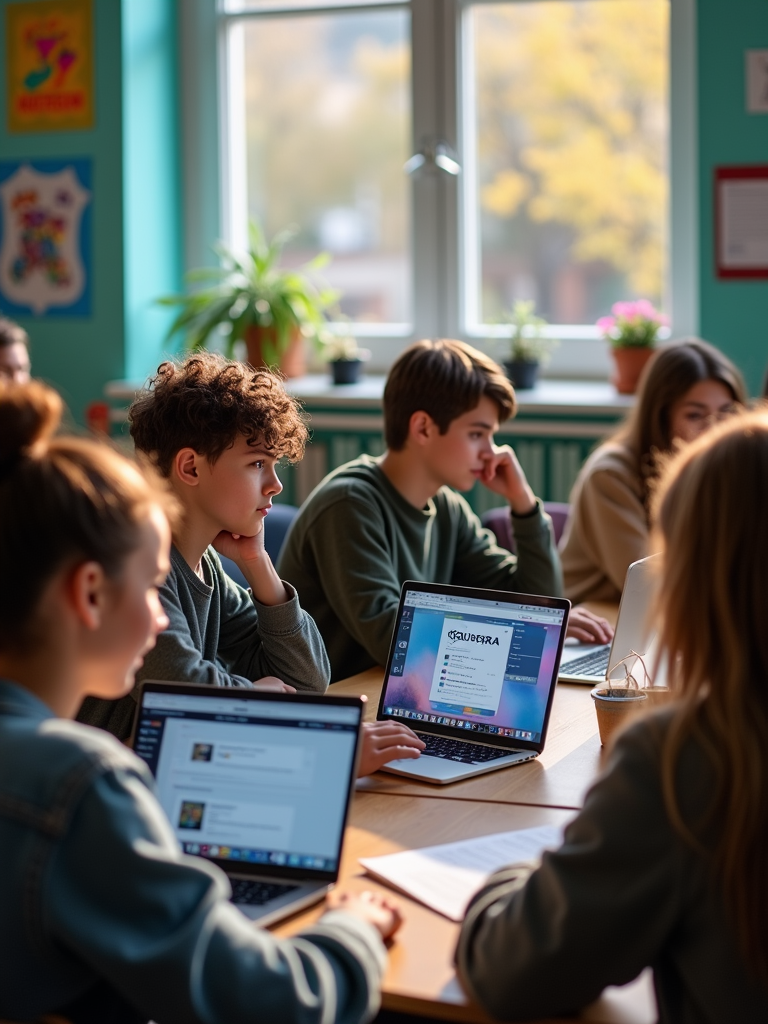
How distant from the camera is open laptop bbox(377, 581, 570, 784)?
1.77m

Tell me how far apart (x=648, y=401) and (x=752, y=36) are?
1292 mm

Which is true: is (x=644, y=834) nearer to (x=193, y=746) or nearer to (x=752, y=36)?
(x=193, y=746)

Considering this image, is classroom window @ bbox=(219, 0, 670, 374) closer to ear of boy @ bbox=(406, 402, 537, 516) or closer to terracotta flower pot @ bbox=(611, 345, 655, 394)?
terracotta flower pot @ bbox=(611, 345, 655, 394)

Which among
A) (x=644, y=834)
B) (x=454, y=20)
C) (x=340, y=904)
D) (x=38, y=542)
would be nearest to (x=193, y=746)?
(x=340, y=904)

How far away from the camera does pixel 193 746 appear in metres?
1.37

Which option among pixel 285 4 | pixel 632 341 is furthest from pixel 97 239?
pixel 632 341

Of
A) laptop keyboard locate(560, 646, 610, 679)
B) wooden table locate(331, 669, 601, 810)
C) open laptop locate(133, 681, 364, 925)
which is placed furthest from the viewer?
laptop keyboard locate(560, 646, 610, 679)

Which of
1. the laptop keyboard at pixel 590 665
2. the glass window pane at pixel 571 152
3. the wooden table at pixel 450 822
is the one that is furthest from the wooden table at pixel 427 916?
the glass window pane at pixel 571 152

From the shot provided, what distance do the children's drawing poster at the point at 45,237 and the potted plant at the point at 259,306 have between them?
13.5 inches

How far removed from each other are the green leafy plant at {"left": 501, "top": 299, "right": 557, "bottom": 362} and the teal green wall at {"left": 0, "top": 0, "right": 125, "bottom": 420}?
1.33 metres

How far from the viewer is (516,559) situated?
8.77ft

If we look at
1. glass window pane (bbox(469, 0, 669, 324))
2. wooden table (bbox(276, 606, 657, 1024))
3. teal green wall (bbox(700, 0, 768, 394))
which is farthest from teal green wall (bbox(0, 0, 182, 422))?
wooden table (bbox(276, 606, 657, 1024))

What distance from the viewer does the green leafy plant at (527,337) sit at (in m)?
4.06

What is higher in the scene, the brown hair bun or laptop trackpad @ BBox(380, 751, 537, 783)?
the brown hair bun
